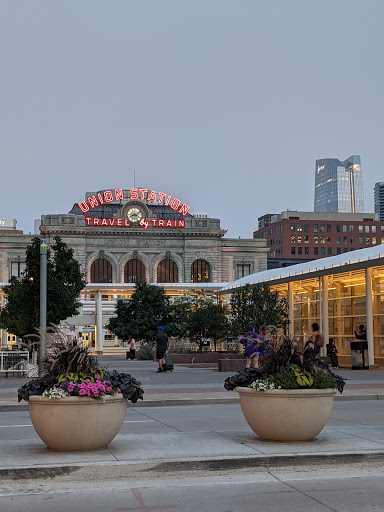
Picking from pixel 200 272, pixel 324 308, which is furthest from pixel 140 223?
pixel 324 308

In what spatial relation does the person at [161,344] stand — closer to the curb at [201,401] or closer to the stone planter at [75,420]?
the curb at [201,401]

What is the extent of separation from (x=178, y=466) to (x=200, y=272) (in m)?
103

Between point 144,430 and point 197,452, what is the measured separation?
381cm

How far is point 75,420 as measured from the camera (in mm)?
9484

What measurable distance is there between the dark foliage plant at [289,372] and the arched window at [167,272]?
99.8 meters

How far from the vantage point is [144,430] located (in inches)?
530

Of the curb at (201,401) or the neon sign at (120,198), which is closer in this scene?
the curb at (201,401)

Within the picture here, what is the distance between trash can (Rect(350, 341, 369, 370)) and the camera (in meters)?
33.3

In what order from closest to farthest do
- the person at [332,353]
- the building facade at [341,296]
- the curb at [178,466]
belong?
the curb at [178,466] → the building facade at [341,296] → the person at [332,353]

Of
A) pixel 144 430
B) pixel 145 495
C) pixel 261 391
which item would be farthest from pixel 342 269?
pixel 145 495

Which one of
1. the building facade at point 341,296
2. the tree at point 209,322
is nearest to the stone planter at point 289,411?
the building facade at point 341,296

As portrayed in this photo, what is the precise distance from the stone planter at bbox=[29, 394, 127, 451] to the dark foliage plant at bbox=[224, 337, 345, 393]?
194 centimetres

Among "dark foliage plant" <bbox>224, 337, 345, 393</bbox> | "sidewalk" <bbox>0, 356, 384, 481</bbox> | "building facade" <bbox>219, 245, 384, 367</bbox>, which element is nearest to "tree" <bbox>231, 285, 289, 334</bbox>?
"building facade" <bbox>219, 245, 384, 367</bbox>

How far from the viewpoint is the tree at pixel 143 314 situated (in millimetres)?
57594
